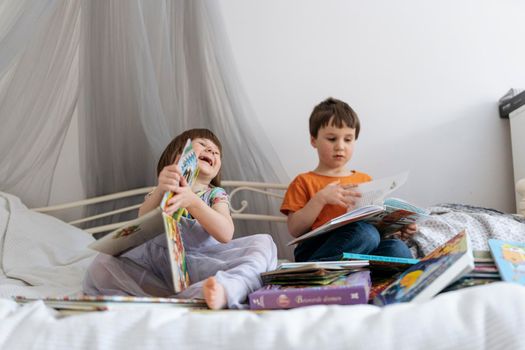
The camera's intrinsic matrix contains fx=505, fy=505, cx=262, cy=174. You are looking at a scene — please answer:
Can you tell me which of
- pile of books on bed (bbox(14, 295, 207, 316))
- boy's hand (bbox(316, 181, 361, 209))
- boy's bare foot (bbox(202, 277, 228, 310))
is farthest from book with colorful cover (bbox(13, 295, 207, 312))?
boy's hand (bbox(316, 181, 361, 209))

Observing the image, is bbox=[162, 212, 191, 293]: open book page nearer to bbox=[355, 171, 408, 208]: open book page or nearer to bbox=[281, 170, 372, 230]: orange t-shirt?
bbox=[355, 171, 408, 208]: open book page

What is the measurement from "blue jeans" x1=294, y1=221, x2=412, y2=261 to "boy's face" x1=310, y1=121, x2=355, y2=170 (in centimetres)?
31

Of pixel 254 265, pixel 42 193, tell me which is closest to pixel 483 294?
pixel 254 265

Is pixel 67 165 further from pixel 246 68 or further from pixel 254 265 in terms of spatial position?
pixel 254 265

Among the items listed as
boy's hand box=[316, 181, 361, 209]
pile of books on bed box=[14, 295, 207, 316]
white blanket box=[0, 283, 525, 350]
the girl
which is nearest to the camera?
white blanket box=[0, 283, 525, 350]

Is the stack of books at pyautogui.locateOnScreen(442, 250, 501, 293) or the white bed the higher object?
the white bed

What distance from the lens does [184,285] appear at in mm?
954

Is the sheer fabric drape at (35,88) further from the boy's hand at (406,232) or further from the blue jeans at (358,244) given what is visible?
the boy's hand at (406,232)

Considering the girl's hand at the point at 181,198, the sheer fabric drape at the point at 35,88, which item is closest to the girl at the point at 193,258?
the girl's hand at the point at 181,198

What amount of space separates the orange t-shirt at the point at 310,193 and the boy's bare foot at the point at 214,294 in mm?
752

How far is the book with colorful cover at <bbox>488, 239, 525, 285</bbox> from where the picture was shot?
0.77m

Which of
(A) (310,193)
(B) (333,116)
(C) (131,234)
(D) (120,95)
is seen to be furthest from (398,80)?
(C) (131,234)

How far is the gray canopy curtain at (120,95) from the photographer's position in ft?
5.04

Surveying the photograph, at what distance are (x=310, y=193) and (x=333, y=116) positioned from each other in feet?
0.85
